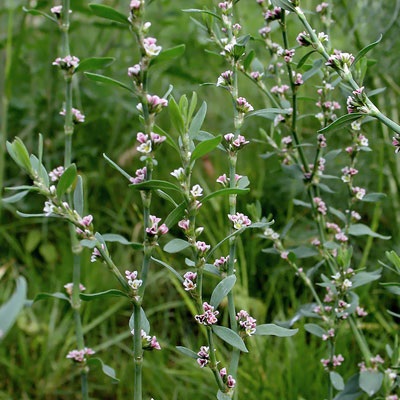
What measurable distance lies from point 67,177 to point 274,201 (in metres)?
1.42

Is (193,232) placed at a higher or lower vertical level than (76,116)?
lower

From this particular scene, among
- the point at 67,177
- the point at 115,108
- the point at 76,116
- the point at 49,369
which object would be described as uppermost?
the point at 115,108

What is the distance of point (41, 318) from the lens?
181cm

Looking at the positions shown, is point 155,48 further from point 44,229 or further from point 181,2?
point 181,2

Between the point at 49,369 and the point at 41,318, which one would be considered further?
the point at 41,318

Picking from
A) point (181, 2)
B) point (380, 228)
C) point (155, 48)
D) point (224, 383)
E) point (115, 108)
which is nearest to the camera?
point (155, 48)

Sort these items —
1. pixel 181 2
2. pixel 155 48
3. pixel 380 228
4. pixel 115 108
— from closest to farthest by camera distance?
1. pixel 155 48
2. pixel 380 228
3. pixel 115 108
4. pixel 181 2

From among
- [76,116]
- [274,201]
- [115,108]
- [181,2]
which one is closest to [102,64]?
[76,116]

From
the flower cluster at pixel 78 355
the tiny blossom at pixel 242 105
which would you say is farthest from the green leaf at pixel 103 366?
the tiny blossom at pixel 242 105

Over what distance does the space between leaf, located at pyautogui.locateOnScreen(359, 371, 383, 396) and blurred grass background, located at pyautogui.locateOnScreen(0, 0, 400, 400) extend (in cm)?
25

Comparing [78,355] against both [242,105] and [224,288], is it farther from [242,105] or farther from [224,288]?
[242,105]

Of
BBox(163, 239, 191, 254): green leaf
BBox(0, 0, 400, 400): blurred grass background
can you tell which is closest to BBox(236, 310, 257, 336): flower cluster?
BBox(163, 239, 191, 254): green leaf

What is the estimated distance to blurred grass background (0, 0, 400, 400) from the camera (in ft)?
4.95

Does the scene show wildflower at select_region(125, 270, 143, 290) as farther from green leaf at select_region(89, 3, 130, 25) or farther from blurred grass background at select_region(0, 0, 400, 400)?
blurred grass background at select_region(0, 0, 400, 400)
